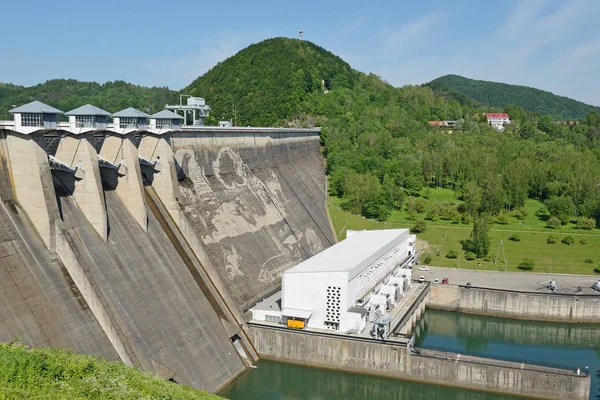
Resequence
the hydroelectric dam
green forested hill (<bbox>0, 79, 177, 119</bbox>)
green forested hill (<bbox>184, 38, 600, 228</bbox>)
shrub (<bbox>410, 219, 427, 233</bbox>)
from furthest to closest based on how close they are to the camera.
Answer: green forested hill (<bbox>0, 79, 177, 119</bbox>) → green forested hill (<bbox>184, 38, 600, 228</bbox>) → shrub (<bbox>410, 219, 427, 233</bbox>) → the hydroelectric dam

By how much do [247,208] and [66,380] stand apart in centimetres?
2499

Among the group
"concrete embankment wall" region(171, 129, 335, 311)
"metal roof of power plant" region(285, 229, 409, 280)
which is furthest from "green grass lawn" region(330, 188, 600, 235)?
"metal roof of power plant" region(285, 229, 409, 280)

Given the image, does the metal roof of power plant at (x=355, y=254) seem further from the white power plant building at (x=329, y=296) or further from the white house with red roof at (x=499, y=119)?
the white house with red roof at (x=499, y=119)

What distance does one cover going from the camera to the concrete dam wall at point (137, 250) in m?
22.1

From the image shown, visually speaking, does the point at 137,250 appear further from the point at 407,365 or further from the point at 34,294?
the point at 407,365

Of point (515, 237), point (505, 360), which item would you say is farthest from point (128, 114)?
point (515, 237)

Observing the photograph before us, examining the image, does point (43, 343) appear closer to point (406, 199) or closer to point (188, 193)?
point (188, 193)

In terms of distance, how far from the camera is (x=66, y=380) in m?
14.3

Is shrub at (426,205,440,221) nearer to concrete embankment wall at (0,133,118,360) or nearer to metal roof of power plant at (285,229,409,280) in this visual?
metal roof of power plant at (285,229,409,280)

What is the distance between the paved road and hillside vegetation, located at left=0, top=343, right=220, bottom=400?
3112cm

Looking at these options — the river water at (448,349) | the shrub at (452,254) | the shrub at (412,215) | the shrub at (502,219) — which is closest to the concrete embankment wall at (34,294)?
the river water at (448,349)

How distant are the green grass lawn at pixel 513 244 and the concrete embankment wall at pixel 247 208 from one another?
5.70 meters

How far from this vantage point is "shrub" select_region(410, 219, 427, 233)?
5365 centimetres

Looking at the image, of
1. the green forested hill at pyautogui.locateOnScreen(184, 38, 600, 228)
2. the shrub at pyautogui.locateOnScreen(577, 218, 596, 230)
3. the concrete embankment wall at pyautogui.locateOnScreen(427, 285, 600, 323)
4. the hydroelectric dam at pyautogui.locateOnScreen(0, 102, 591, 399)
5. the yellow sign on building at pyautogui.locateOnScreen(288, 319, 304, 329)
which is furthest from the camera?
the green forested hill at pyautogui.locateOnScreen(184, 38, 600, 228)
